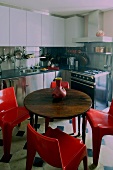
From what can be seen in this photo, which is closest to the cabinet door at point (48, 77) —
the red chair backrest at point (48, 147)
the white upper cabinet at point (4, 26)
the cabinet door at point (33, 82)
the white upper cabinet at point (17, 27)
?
the cabinet door at point (33, 82)

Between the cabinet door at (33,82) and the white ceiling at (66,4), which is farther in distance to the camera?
the cabinet door at (33,82)

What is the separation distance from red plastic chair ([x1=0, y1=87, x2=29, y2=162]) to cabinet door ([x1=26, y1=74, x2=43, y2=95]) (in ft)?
3.49

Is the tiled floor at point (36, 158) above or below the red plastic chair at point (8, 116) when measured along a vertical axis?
below

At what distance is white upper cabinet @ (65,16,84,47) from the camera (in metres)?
4.13

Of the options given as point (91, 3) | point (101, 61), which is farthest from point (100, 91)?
point (91, 3)

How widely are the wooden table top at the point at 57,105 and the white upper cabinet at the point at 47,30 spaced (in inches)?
80.9

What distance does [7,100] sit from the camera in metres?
2.45

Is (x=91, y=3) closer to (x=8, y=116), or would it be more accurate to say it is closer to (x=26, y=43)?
(x=26, y=43)

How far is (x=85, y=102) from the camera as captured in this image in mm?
2053

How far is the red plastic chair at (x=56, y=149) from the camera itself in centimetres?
124

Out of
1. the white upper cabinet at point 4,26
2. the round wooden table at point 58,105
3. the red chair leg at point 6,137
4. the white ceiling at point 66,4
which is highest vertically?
the white ceiling at point 66,4

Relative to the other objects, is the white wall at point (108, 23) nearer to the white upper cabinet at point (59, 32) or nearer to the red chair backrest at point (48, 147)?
the white upper cabinet at point (59, 32)

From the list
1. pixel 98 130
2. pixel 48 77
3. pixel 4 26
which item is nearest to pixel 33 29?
pixel 4 26

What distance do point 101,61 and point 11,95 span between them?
2439 mm
